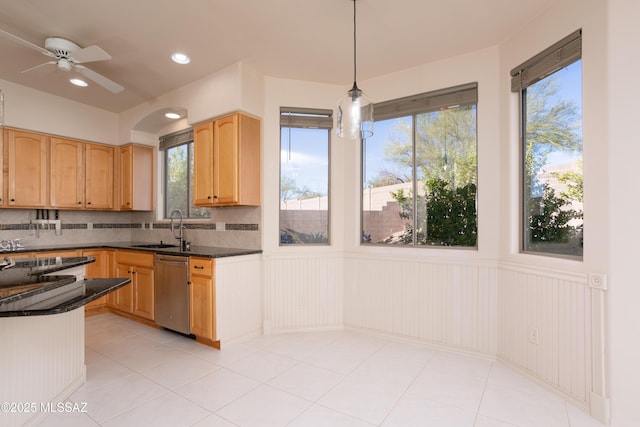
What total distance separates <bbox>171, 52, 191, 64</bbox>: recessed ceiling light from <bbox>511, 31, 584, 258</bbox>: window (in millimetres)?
2983

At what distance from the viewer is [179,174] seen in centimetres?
453

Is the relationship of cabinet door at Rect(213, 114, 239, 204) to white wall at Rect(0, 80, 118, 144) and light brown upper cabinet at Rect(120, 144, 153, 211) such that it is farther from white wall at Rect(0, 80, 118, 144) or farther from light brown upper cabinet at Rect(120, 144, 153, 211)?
white wall at Rect(0, 80, 118, 144)

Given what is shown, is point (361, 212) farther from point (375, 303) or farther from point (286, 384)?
point (286, 384)


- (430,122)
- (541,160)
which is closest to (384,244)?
(430,122)

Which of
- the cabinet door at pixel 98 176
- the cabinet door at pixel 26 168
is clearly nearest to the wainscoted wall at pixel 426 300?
the cabinet door at pixel 98 176

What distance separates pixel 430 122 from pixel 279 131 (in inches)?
64.0

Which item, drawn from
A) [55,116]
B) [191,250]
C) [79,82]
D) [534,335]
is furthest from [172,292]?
[534,335]

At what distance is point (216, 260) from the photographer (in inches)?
118

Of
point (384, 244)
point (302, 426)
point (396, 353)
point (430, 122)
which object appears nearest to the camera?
point (302, 426)

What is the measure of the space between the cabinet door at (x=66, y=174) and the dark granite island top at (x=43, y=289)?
6.96 ft

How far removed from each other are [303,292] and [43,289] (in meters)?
2.29

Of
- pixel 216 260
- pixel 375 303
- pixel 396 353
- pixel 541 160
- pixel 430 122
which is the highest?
pixel 430 122

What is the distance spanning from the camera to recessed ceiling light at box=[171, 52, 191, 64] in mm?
2938

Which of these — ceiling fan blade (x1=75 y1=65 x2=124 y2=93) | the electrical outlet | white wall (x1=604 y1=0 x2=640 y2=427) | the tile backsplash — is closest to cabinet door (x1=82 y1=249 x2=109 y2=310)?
the tile backsplash
